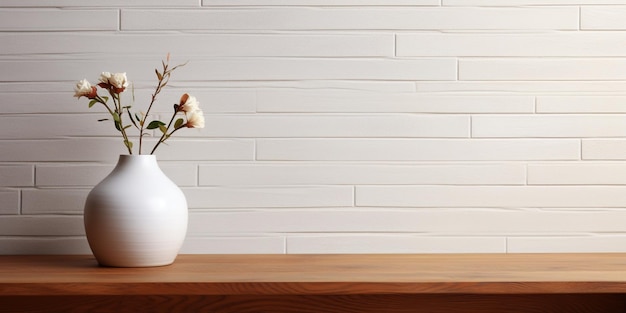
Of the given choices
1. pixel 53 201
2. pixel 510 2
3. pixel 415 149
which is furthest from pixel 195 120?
pixel 510 2

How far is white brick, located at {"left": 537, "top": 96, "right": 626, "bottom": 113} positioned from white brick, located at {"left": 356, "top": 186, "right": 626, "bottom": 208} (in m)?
0.20

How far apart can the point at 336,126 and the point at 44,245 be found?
0.80 meters

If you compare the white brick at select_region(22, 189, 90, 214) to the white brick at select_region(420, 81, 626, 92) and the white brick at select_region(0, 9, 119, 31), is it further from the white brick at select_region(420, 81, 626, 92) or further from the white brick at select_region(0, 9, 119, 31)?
the white brick at select_region(420, 81, 626, 92)

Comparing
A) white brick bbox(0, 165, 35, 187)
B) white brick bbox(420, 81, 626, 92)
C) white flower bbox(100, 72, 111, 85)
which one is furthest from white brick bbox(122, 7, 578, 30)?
white brick bbox(0, 165, 35, 187)

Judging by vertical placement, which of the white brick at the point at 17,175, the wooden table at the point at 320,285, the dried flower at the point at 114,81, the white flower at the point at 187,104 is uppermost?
the dried flower at the point at 114,81

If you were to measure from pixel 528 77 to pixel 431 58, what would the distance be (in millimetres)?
254

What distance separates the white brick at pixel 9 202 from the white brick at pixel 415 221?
1.43ft

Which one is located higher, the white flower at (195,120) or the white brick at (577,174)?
the white flower at (195,120)

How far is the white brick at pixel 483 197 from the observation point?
1838mm

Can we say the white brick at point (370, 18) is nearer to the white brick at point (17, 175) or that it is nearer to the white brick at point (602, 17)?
the white brick at point (602, 17)

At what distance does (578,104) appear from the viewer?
6.07 feet

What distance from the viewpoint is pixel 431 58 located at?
1.84m

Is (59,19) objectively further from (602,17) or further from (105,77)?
(602,17)

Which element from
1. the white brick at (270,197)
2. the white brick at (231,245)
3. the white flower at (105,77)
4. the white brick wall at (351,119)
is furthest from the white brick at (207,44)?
the white brick at (231,245)
